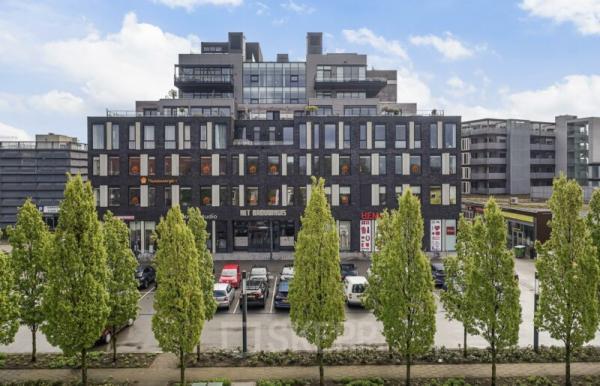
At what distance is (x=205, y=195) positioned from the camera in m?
54.1

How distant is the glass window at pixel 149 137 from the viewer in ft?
177

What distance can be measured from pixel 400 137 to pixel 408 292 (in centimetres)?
3701

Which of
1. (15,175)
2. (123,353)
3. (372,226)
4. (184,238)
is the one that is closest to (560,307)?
(184,238)

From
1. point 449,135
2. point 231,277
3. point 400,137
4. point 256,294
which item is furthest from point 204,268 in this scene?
point 449,135

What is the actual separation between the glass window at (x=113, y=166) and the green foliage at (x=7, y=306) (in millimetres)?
34429

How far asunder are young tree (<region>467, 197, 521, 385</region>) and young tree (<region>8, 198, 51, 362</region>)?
58.4ft

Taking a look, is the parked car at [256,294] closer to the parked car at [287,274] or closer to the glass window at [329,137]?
the parked car at [287,274]

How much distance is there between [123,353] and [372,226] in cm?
3450

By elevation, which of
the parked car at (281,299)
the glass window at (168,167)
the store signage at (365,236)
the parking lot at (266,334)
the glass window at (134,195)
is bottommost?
the parking lot at (266,334)

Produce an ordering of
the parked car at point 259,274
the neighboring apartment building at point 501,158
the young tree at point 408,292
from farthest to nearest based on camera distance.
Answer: the neighboring apartment building at point 501,158
the parked car at point 259,274
the young tree at point 408,292

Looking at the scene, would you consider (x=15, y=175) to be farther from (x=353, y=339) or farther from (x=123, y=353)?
(x=353, y=339)

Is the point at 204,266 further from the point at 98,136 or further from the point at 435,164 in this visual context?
the point at 435,164

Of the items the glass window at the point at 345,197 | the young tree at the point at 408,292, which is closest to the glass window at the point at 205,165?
the glass window at the point at 345,197

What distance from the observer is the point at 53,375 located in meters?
21.3
